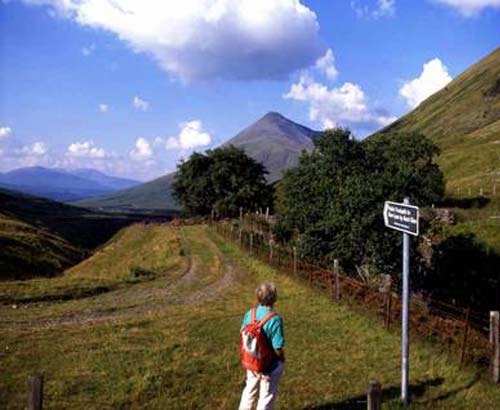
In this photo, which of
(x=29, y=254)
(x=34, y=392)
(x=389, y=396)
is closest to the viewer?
(x=34, y=392)

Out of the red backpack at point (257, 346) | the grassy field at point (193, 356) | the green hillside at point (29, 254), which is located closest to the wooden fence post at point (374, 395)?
the red backpack at point (257, 346)

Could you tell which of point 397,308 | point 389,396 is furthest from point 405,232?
point 397,308

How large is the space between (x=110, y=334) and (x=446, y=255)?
21228 mm

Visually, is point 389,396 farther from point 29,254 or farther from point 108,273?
point 29,254

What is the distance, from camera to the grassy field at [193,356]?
11.0 m

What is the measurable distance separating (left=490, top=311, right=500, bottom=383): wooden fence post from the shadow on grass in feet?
1.93

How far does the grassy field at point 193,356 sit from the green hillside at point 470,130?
180 feet

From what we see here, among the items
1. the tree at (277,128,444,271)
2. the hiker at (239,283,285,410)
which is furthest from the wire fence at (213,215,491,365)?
the hiker at (239,283,285,410)

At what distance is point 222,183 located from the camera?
74125mm

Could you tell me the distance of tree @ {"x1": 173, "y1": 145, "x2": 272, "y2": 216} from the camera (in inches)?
2825

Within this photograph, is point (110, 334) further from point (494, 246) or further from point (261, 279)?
point (494, 246)

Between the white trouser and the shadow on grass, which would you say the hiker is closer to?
the white trouser

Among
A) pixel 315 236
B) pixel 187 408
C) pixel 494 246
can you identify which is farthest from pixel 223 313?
pixel 494 246

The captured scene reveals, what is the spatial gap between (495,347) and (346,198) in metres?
11.4
